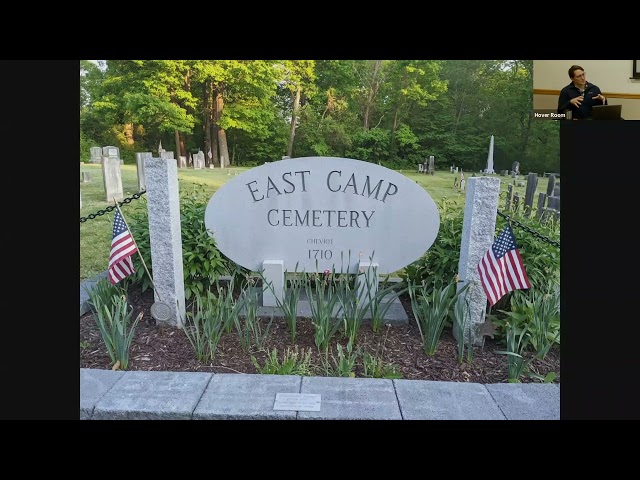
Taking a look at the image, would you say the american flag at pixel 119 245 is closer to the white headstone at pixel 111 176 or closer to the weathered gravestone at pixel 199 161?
the white headstone at pixel 111 176

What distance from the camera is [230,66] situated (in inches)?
263

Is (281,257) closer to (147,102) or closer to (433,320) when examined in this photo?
(433,320)

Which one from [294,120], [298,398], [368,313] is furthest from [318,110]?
[298,398]

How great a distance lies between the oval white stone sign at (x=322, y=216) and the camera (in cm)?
298

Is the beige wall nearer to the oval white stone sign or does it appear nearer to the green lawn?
the green lawn

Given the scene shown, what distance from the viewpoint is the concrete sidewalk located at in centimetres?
192

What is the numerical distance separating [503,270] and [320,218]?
3.90 feet

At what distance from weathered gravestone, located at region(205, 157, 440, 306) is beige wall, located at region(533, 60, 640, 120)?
2.89 m

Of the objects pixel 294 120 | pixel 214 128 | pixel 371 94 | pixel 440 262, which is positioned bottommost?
pixel 440 262

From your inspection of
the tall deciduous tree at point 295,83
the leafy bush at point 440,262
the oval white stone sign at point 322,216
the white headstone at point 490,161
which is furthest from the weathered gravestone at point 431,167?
the oval white stone sign at point 322,216

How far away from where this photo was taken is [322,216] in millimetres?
3047

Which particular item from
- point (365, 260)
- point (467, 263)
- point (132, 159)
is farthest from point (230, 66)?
point (467, 263)

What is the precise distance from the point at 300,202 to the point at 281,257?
0.39 m

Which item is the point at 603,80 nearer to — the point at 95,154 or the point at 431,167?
the point at 431,167
